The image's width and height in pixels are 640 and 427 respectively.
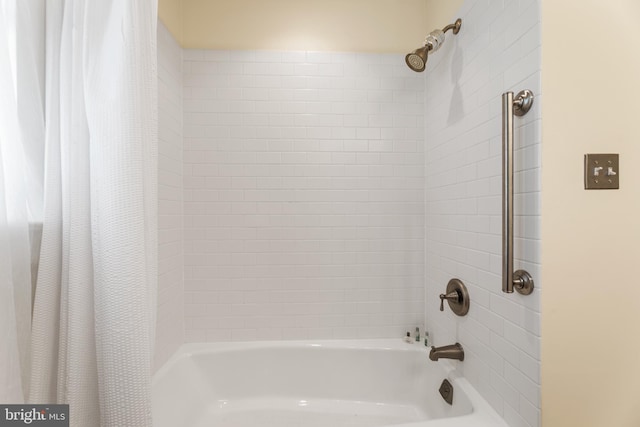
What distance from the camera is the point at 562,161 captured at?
981mm

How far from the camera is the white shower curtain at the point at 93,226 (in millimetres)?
777

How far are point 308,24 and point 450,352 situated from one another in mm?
1932

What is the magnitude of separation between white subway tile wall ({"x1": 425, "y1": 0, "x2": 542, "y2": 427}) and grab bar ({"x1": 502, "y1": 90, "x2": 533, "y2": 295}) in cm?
3

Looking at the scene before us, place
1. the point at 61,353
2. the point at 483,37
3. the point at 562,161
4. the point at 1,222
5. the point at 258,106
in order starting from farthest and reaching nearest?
the point at 258,106
the point at 483,37
the point at 562,161
the point at 61,353
the point at 1,222

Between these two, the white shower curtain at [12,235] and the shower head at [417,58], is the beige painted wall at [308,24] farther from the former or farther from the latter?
the white shower curtain at [12,235]

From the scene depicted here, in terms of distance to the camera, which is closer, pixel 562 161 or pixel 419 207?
pixel 562 161

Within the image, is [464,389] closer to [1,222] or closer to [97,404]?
[97,404]

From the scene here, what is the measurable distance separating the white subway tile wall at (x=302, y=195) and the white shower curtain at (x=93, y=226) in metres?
1.07

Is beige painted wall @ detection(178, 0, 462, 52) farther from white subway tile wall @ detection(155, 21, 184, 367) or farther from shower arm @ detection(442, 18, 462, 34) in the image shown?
shower arm @ detection(442, 18, 462, 34)

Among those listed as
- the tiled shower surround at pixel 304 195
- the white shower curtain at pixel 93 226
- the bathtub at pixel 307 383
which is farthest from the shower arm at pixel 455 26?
the bathtub at pixel 307 383

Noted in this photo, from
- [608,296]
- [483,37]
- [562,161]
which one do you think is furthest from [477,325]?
[483,37]

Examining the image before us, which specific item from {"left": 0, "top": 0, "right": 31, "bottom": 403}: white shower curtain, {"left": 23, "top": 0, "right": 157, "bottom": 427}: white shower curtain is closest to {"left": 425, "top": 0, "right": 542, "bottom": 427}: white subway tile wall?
{"left": 23, "top": 0, "right": 157, "bottom": 427}: white shower curtain

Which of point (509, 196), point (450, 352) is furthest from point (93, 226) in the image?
point (450, 352)

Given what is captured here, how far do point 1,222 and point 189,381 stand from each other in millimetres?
1367
